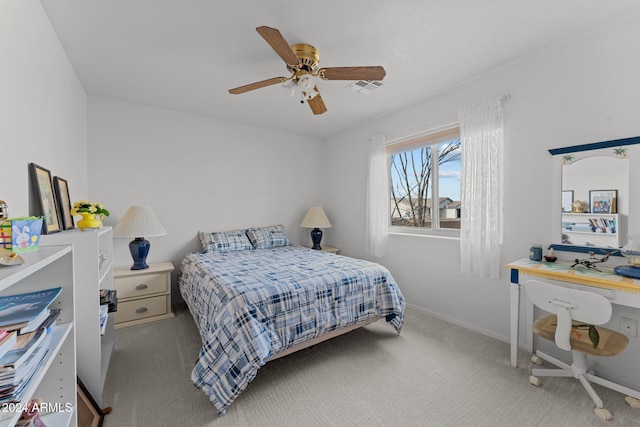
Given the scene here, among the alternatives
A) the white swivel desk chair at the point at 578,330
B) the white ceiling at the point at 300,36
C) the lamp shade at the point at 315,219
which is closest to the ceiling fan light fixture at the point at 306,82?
the white ceiling at the point at 300,36

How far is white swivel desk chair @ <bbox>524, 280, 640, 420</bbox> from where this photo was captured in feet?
5.08

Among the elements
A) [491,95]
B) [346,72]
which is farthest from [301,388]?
[491,95]

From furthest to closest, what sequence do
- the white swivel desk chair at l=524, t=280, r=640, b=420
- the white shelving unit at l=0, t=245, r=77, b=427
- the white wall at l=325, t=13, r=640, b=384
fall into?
the white wall at l=325, t=13, r=640, b=384 < the white swivel desk chair at l=524, t=280, r=640, b=420 < the white shelving unit at l=0, t=245, r=77, b=427

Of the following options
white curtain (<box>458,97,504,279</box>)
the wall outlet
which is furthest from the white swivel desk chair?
white curtain (<box>458,97,504,279</box>)

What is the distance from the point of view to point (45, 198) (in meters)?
1.60

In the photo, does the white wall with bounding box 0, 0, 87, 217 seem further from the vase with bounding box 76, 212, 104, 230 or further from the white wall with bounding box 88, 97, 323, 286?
the white wall with bounding box 88, 97, 323, 286

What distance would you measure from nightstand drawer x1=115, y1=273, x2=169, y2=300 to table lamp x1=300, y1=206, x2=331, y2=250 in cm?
204

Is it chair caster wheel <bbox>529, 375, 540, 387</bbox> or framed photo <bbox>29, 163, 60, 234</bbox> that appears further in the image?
chair caster wheel <bbox>529, 375, 540, 387</bbox>

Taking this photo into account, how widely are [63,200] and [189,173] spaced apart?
166 cm

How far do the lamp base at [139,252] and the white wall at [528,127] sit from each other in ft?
9.67

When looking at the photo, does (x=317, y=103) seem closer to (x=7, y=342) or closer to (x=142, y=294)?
(x=7, y=342)

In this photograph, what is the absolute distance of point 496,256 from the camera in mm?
2463

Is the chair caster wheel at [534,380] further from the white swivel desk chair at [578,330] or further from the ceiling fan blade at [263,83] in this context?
the ceiling fan blade at [263,83]

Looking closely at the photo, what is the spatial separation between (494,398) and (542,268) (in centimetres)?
96
